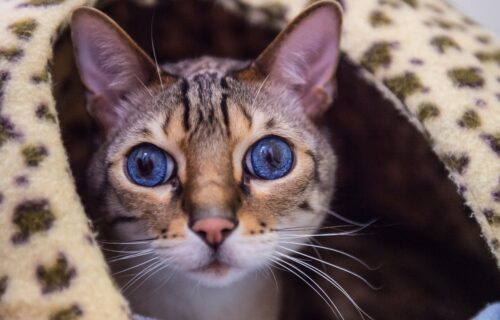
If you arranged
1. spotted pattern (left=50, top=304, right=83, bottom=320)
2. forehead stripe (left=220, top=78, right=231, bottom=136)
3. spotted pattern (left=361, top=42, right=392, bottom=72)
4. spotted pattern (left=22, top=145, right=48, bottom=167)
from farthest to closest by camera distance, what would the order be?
spotted pattern (left=361, top=42, right=392, bottom=72), forehead stripe (left=220, top=78, right=231, bottom=136), spotted pattern (left=22, top=145, right=48, bottom=167), spotted pattern (left=50, top=304, right=83, bottom=320)

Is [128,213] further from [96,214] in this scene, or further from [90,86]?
[90,86]

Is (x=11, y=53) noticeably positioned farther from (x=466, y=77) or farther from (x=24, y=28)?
(x=466, y=77)

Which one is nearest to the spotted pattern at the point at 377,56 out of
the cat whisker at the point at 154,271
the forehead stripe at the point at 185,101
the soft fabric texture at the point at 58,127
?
the soft fabric texture at the point at 58,127

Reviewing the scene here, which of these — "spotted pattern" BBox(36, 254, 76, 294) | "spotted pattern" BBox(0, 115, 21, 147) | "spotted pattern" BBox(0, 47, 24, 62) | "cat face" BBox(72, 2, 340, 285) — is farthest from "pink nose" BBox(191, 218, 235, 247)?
"spotted pattern" BBox(0, 47, 24, 62)

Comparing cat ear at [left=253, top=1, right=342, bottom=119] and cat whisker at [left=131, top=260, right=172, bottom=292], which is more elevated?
cat ear at [left=253, top=1, right=342, bottom=119]

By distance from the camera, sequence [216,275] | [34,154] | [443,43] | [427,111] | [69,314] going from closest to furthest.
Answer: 1. [69,314]
2. [34,154]
3. [216,275]
4. [427,111]
5. [443,43]

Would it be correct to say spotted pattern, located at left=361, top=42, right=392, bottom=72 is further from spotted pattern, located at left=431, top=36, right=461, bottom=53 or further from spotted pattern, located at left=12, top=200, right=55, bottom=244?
spotted pattern, located at left=12, top=200, right=55, bottom=244

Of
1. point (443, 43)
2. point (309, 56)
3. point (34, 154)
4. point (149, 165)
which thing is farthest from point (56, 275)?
point (443, 43)
